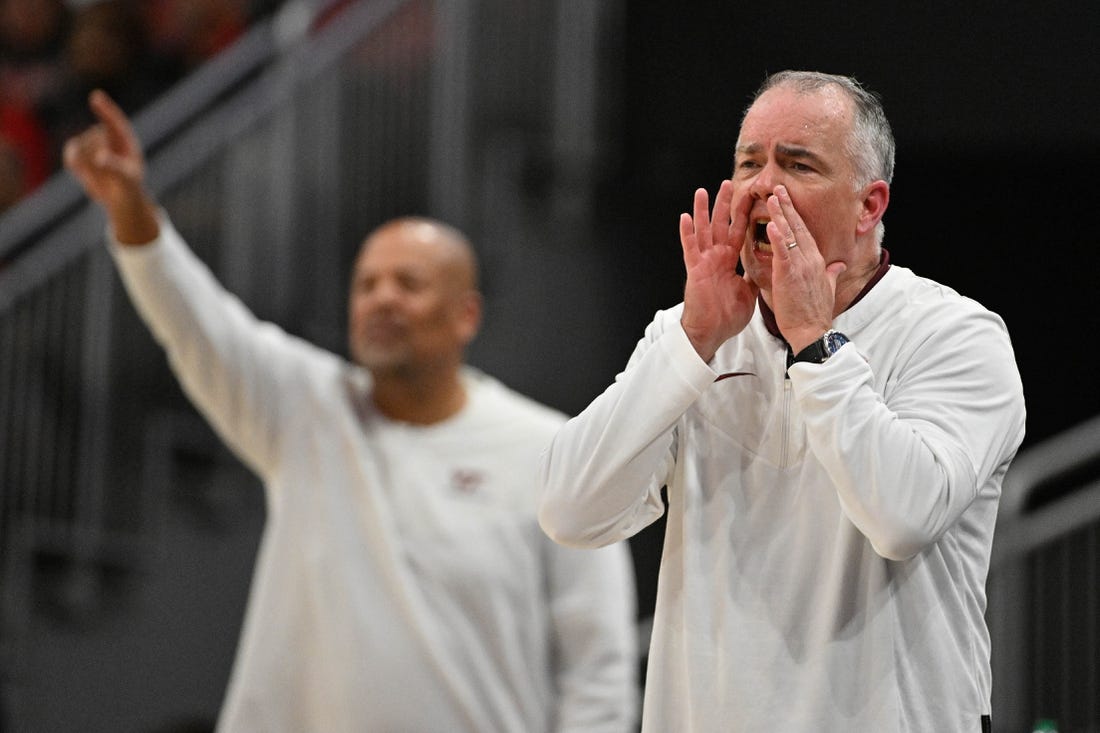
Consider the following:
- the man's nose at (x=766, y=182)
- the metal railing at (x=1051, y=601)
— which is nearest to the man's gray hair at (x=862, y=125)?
the man's nose at (x=766, y=182)

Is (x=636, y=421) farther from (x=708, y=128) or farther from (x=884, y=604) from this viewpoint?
(x=708, y=128)

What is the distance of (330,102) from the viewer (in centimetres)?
749

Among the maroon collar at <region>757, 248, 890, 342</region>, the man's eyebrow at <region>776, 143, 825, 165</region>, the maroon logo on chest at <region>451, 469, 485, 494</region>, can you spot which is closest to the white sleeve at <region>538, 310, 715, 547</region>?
the maroon collar at <region>757, 248, 890, 342</region>

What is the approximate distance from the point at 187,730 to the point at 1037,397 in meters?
3.46

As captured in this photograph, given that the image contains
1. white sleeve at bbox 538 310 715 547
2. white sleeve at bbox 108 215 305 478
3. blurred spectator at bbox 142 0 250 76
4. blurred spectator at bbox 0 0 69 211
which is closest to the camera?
white sleeve at bbox 538 310 715 547

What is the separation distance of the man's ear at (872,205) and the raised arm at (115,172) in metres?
2.29

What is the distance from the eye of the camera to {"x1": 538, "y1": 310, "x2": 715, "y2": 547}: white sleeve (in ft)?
8.13

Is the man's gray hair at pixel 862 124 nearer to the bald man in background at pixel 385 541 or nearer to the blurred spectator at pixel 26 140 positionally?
the bald man in background at pixel 385 541

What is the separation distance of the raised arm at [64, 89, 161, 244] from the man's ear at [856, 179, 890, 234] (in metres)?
2.29

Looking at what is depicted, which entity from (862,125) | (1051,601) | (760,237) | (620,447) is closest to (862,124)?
(862,125)

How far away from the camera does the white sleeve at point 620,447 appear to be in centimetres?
248

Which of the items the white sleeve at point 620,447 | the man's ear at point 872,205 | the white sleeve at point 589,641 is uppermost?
the man's ear at point 872,205

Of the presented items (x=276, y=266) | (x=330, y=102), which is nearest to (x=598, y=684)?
(x=276, y=266)

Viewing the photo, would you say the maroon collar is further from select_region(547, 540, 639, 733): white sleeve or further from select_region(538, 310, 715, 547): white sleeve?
select_region(547, 540, 639, 733): white sleeve
